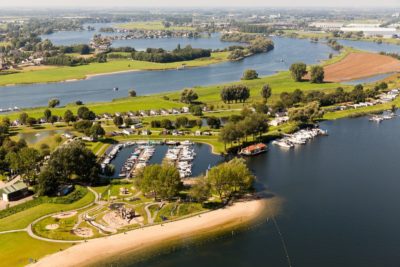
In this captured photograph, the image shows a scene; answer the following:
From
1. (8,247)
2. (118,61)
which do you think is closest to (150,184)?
(8,247)

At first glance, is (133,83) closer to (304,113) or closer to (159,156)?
(304,113)

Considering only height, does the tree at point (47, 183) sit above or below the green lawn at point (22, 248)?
above

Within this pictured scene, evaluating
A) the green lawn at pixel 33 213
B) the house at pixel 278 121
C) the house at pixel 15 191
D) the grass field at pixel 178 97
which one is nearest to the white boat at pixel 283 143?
the house at pixel 278 121

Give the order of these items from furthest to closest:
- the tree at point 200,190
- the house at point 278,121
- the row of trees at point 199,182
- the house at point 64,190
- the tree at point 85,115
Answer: the tree at point 85,115 → the house at point 278,121 → the house at point 64,190 → the tree at point 200,190 → the row of trees at point 199,182

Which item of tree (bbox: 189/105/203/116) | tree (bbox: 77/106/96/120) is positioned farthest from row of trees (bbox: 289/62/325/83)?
tree (bbox: 77/106/96/120)

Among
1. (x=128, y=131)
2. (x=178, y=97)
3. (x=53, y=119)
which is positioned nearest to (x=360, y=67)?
(x=178, y=97)

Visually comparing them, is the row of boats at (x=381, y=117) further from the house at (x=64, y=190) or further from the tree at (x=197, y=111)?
the house at (x=64, y=190)

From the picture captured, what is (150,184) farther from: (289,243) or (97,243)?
(289,243)
